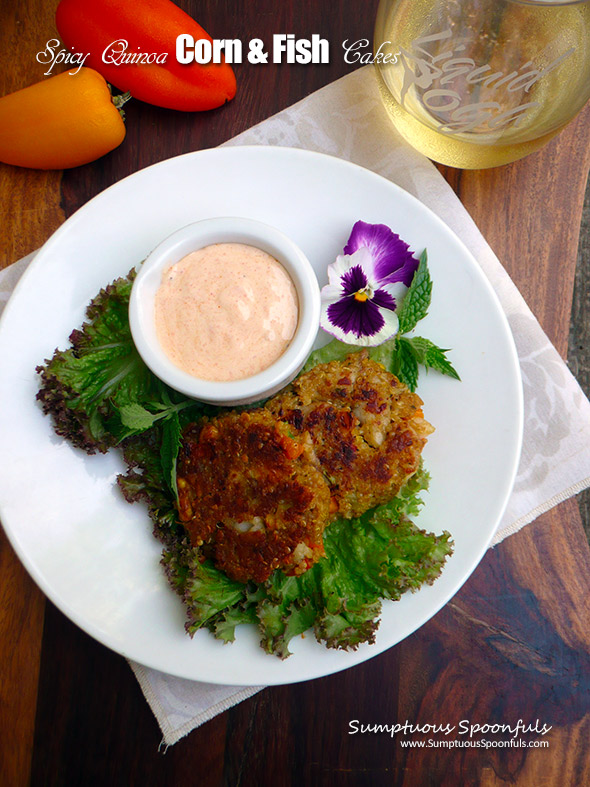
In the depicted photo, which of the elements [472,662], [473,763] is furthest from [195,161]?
[473,763]

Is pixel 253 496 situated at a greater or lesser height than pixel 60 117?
lesser

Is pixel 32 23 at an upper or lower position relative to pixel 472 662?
upper

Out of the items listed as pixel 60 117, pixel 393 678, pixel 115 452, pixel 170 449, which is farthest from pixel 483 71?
pixel 393 678

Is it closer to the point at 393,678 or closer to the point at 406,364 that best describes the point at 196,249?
the point at 406,364

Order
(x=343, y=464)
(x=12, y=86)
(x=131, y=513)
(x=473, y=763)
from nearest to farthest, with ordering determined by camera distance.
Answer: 1. (x=343, y=464)
2. (x=131, y=513)
3. (x=473, y=763)
4. (x=12, y=86)

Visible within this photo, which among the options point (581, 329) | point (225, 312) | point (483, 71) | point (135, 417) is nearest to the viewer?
point (225, 312)

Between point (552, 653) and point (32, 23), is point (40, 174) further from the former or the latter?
point (552, 653)
